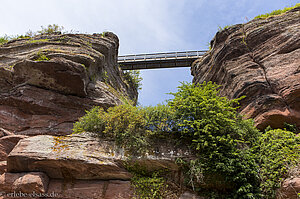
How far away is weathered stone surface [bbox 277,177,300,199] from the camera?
6727mm

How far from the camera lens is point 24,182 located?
25.9 feet

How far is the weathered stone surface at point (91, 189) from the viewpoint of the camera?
7836 millimetres

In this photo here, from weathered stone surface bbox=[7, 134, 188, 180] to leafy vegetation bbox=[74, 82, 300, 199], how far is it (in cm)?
44

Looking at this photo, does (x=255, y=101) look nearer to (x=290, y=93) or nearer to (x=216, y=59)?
(x=290, y=93)

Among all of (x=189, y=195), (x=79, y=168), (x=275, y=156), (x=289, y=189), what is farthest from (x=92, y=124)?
(x=289, y=189)

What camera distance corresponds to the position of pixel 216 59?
15.4 metres

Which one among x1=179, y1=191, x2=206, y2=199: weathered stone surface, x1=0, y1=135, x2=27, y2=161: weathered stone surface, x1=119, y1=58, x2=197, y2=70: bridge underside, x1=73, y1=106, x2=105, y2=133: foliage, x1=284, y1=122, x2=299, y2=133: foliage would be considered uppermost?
x1=119, y1=58, x2=197, y2=70: bridge underside

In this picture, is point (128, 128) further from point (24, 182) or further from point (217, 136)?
point (24, 182)

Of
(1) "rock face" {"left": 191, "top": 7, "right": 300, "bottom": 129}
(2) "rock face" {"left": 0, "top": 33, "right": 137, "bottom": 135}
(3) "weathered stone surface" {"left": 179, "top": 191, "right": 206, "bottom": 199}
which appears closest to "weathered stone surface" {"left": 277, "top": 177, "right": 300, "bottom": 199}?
(3) "weathered stone surface" {"left": 179, "top": 191, "right": 206, "bottom": 199}

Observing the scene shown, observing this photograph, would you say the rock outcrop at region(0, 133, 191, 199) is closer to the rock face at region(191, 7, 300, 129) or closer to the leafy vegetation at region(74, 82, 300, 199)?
the leafy vegetation at region(74, 82, 300, 199)

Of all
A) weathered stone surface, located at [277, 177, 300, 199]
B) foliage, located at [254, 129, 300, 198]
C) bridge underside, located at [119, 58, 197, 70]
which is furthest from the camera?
bridge underside, located at [119, 58, 197, 70]

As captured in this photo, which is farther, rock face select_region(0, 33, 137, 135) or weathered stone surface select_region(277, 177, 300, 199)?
rock face select_region(0, 33, 137, 135)

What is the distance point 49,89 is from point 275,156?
12.6 m

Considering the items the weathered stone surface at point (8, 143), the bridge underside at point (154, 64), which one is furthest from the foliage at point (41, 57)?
the bridge underside at point (154, 64)
